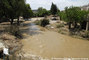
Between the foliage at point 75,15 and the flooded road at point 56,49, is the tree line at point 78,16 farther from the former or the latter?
the flooded road at point 56,49

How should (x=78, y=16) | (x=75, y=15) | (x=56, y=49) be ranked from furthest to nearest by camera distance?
1. (x=75, y=15)
2. (x=78, y=16)
3. (x=56, y=49)

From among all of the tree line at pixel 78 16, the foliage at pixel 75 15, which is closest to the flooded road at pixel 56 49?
the tree line at pixel 78 16

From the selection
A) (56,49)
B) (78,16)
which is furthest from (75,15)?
(56,49)

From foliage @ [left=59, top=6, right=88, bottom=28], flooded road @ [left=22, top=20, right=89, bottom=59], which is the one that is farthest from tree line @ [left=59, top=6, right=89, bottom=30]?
flooded road @ [left=22, top=20, right=89, bottom=59]

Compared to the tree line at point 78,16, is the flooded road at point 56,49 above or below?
below

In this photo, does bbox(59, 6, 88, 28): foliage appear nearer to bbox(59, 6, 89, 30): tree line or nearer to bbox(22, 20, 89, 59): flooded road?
bbox(59, 6, 89, 30): tree line

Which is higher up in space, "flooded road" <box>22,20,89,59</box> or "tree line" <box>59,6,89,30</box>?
Answer: "tree line" <box>59,6,89,30</box>

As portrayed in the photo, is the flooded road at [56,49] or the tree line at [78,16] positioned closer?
the flooded road at [56,49]

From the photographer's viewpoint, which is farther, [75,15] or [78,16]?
[75,15]

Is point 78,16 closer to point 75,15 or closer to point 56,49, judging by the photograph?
point 75,15

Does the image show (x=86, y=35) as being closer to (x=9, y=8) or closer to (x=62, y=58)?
(x=62, y=58)

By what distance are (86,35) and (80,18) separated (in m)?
3.27

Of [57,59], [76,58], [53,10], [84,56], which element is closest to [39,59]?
[57,59]

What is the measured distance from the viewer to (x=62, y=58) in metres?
8.62
